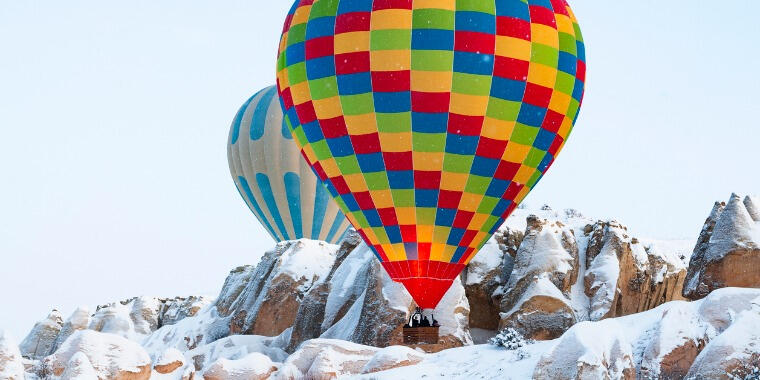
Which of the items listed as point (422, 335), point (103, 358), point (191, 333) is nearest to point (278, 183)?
point (191, 333)

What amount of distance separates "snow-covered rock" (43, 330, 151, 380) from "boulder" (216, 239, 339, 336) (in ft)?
41.7

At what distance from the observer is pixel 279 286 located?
123 ft

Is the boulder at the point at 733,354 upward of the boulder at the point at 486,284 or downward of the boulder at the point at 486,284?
downward

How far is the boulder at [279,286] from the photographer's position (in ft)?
122

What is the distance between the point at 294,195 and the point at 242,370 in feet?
78.4

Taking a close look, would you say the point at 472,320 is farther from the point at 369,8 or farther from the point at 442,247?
the point at 369,8

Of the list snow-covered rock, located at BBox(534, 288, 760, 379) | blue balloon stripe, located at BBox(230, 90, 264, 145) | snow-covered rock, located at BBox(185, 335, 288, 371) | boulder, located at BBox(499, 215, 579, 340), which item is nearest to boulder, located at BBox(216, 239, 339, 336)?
snow-covered rock, located at BBox(185, 335, 288, 371)

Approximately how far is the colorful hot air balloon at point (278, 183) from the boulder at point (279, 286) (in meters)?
10.1

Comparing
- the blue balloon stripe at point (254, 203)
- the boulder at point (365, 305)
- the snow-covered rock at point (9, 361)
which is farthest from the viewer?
the blue balloon stripe at point (254, 203)

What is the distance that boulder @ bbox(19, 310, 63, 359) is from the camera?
4794cm

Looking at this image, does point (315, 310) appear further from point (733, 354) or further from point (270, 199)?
point (733, 354)

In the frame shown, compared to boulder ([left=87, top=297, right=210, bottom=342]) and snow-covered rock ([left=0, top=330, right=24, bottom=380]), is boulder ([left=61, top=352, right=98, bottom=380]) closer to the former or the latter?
snow-covered rock ([left=0, top=330, right=24, bottom=380])

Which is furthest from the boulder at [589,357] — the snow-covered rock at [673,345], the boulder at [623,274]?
the boulder at [623,274]

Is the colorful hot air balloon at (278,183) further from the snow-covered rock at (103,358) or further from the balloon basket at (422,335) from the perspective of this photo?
the snow-covered rock at (103,358)
